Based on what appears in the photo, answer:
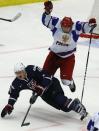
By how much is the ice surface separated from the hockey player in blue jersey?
0.11 meters

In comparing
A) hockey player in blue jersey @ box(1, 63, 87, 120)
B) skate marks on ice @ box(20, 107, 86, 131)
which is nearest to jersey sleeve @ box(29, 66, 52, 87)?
hockey player in blue jersey @ box(1, 63, 87, 120)

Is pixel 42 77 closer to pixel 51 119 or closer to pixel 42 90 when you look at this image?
pixel 42 90

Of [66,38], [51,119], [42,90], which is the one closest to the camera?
[42,90]

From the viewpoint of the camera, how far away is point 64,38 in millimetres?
4703

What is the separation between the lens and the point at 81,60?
6441mm

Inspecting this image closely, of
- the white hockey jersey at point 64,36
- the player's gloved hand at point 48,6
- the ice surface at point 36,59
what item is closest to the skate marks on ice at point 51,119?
the ice surface at point 36,59

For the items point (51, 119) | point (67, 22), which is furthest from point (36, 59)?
point (51, 119)

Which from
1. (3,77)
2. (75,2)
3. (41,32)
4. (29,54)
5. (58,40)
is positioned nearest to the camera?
(58,40)

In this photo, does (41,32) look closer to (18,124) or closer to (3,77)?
(3,77)

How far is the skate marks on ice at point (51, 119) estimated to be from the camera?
436cm

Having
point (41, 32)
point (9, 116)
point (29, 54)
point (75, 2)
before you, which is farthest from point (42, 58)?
point (75, 2)

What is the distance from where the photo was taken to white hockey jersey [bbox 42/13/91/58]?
472 centimetres

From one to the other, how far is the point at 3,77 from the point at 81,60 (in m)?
1.12

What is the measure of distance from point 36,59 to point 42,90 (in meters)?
2.07
